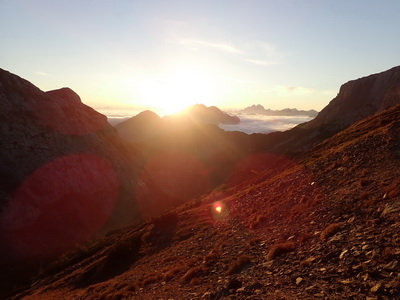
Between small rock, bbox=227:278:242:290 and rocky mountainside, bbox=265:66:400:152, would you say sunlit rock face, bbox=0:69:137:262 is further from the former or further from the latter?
rocky mountainside, bbox=265:66:400:152

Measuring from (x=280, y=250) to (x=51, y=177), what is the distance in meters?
49.3

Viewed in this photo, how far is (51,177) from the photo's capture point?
169 feet

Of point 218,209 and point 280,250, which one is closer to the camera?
point 280,250

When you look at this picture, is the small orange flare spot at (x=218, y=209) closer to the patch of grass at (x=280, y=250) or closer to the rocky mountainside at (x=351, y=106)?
the patch of grass at (x=280, y=250)

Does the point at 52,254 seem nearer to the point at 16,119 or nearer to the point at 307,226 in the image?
the point at 16,119

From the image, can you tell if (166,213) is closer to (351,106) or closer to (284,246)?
(284,246)

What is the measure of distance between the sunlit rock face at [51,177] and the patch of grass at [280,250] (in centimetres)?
4108

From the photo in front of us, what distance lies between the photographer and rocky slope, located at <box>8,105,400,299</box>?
10.2 metres

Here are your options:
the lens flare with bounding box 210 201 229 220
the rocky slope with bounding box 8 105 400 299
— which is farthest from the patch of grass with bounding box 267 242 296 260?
the lens flare with bounding box 210 201 229 220

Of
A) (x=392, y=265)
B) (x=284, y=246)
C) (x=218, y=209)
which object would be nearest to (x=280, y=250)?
(x=284, y=246)

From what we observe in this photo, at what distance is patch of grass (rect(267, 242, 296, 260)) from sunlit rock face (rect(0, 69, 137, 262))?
135 feet

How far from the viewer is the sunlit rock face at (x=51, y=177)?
1780 inches

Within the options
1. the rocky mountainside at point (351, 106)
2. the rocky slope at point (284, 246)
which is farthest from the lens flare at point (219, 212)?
the rocky mountainside at point (351, 106)

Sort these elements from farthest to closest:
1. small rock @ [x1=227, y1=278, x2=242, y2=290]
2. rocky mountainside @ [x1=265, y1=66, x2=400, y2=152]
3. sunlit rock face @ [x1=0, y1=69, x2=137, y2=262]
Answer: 1. rocky mountainside @ [x1=265, y1=66, x2=400, y2=152]
2. sunlit rock face @ [x1=0, y1=69, x2=137, y2=262]
3. small rock @ [x1=227, y1=278, x2=242, y2=290]
